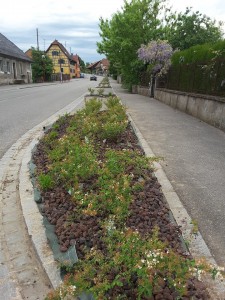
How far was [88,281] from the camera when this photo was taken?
84.4 inches

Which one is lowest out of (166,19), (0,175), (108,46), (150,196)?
(0,175)

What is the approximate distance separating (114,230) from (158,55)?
58.0ft

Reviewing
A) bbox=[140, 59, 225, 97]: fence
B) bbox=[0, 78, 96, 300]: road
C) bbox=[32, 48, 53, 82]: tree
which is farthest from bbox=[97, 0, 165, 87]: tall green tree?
bbox=[32, 48, 53, 82]: tree

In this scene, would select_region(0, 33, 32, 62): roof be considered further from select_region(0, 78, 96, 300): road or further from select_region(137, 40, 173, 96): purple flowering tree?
select_region(0, 78, 96, 300): road

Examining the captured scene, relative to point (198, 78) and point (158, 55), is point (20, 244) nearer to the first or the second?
point (198, 78)

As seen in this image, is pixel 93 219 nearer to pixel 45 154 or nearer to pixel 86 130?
pixel 45 154

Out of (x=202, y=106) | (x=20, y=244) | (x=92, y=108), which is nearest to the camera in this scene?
(x=20, y=244)

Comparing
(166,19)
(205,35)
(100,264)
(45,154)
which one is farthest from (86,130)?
(166,19)

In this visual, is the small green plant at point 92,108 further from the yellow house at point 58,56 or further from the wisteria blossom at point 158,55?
the yellow house at point 58,56

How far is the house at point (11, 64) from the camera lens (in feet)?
130

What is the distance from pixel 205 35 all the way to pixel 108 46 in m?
9.06

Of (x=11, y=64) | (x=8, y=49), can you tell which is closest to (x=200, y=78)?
(x=8, y=49)

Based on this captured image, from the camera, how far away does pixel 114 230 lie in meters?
2.51

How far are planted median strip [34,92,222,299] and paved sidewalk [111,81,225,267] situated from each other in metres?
0.43
